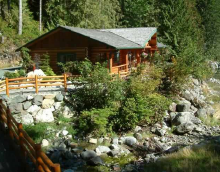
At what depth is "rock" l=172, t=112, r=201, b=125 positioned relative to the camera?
46.1 feet

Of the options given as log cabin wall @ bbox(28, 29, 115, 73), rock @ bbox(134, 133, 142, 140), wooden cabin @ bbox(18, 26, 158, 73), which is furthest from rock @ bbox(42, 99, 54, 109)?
log cabin wall @ bbox(28, 29, 115, 73)

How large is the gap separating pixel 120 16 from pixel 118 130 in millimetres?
37988

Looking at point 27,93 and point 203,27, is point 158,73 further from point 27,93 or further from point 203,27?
point 203,27

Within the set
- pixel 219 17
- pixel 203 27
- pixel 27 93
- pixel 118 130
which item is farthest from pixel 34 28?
pixel 219 17

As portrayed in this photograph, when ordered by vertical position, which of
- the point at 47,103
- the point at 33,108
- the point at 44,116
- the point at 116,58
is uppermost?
the point at 116,58

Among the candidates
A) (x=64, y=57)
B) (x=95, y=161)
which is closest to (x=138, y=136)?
(x=95, y=161)

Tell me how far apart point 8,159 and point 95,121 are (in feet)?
19.3

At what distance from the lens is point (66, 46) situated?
19875mm

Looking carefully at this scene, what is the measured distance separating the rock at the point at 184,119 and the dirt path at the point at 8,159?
9396mm

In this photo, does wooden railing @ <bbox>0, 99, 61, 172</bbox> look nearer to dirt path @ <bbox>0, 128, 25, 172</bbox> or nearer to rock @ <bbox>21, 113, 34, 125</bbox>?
dirt path @ <bbox>0, 128, 25, 172</bbox>

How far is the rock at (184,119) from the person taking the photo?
46.1ft

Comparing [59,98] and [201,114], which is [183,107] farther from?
[59,98]

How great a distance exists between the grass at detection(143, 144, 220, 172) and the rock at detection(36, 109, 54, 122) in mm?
6498

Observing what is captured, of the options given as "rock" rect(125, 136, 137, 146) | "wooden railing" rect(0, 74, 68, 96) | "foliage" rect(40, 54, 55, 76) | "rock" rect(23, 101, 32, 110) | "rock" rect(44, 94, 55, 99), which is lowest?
"rock" rect(125, 136, 137, 146)
